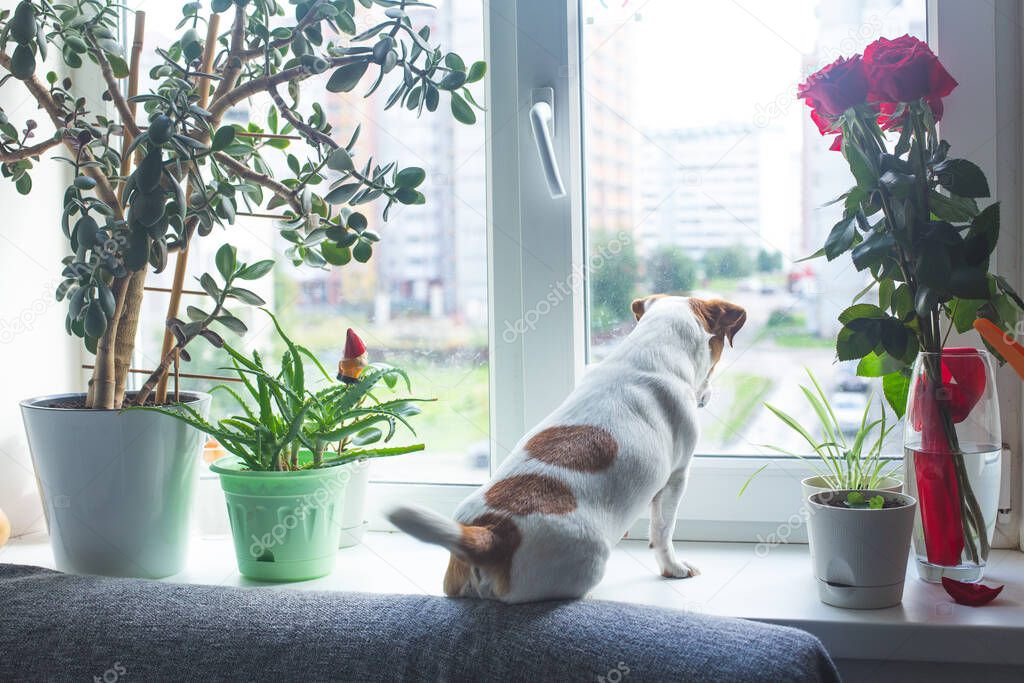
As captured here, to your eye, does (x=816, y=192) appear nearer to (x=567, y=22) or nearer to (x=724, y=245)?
(x=724, y=245)

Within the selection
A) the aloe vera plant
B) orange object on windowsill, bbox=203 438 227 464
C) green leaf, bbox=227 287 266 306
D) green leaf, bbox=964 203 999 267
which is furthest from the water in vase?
orange object on windowsill, bbox=203 438 227 464

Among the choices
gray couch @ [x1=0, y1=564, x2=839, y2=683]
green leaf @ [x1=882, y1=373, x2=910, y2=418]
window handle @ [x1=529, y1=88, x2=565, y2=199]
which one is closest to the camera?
gray couch @ [x1=0, y1=564, x2=839, y2=683]

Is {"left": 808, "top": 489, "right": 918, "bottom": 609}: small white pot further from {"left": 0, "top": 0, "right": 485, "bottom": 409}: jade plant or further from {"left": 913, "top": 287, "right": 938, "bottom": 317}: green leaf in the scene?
{"left": 0, "top": 0, "right": 485, "bottom": 409}: jade plant

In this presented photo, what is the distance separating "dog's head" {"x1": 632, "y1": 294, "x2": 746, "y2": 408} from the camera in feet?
3.65

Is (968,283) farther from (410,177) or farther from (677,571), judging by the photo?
(410,177)

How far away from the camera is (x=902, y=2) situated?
1.20 meters

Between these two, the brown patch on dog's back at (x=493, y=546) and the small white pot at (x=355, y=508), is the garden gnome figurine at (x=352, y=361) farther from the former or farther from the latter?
the brown patch on dog's back at (x=493, y=546)

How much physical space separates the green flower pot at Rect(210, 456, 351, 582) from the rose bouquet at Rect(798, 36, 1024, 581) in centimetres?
68

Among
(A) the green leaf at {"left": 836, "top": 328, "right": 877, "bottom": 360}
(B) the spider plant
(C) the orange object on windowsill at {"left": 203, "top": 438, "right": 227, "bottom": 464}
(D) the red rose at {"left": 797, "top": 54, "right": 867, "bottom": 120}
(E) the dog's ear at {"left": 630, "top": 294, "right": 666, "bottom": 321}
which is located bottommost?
(C) the orange object on windowsill at {"left": 203, "top": 438, "right": 227, "bottom": 464}

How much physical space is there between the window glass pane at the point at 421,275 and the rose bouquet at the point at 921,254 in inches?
21.7

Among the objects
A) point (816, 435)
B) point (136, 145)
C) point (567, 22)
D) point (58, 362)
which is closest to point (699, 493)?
point (816, 435)

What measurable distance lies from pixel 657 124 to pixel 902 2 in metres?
0.37

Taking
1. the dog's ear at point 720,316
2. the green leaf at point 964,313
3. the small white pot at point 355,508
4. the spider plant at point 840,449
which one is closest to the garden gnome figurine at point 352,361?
the small white pot at point 355,508

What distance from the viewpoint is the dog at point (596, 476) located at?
876 millimetres
